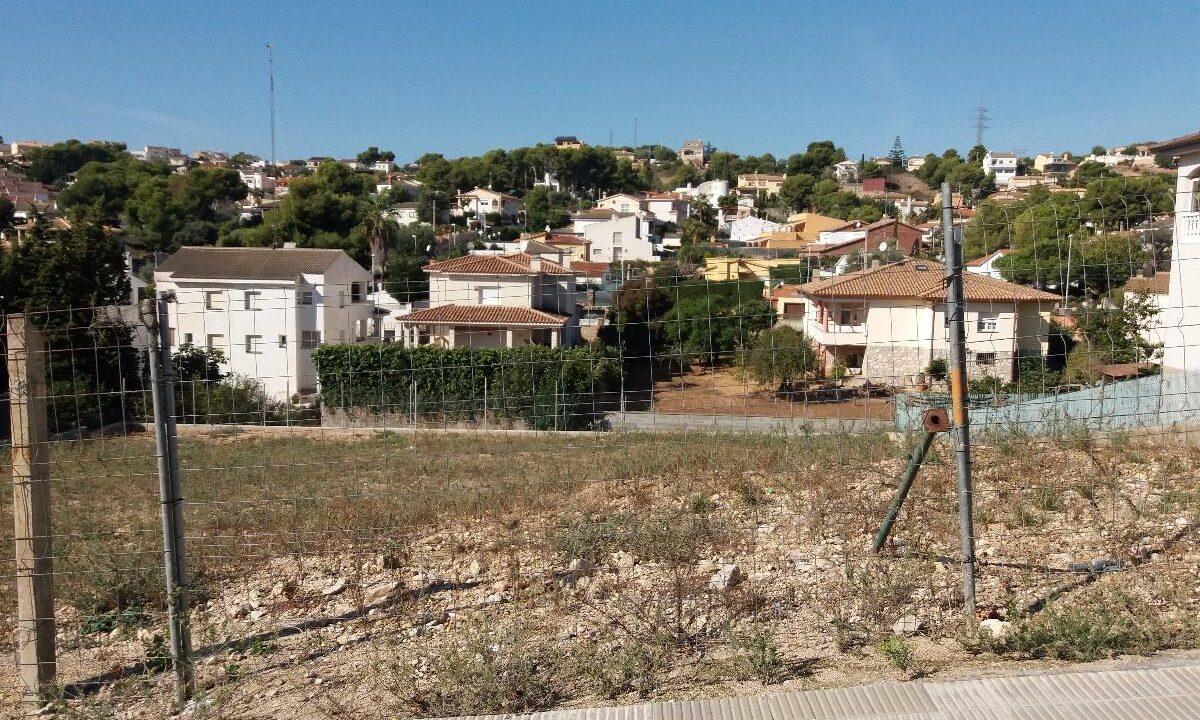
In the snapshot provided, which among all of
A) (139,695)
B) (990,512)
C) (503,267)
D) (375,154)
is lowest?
(139,695)

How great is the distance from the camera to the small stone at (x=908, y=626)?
402 cm

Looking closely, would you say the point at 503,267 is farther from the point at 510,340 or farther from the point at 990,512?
the point at 990,512

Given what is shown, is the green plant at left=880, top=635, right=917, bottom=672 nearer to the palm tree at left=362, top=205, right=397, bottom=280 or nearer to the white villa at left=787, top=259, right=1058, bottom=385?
the white villa at left=787, top=259, right=1058, bottom=385

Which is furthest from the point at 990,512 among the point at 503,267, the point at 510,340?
the point at 503,267

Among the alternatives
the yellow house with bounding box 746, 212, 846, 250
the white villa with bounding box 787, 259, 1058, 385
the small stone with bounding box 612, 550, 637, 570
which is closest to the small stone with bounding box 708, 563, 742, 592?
the small stone with bounding box 612, 550, 637, 570

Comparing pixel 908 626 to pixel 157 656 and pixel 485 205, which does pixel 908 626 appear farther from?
pixel 485 205

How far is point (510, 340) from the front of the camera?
12672mm

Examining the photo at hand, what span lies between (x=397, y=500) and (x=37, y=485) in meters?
2.55

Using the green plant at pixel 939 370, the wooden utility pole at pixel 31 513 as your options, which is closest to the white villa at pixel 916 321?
the green plant at pixel 939 370

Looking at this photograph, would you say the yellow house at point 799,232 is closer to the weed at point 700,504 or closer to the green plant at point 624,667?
the weed at point 700,504

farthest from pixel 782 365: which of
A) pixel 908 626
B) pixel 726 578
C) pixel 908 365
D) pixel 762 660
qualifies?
pixel 908 365

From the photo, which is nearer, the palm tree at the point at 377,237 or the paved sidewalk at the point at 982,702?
the paved sidewalk at the point at 982,702

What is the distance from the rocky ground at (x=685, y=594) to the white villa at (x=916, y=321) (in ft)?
3.49

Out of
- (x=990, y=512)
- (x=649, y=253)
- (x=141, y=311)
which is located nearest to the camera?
(x=141, y=311)
